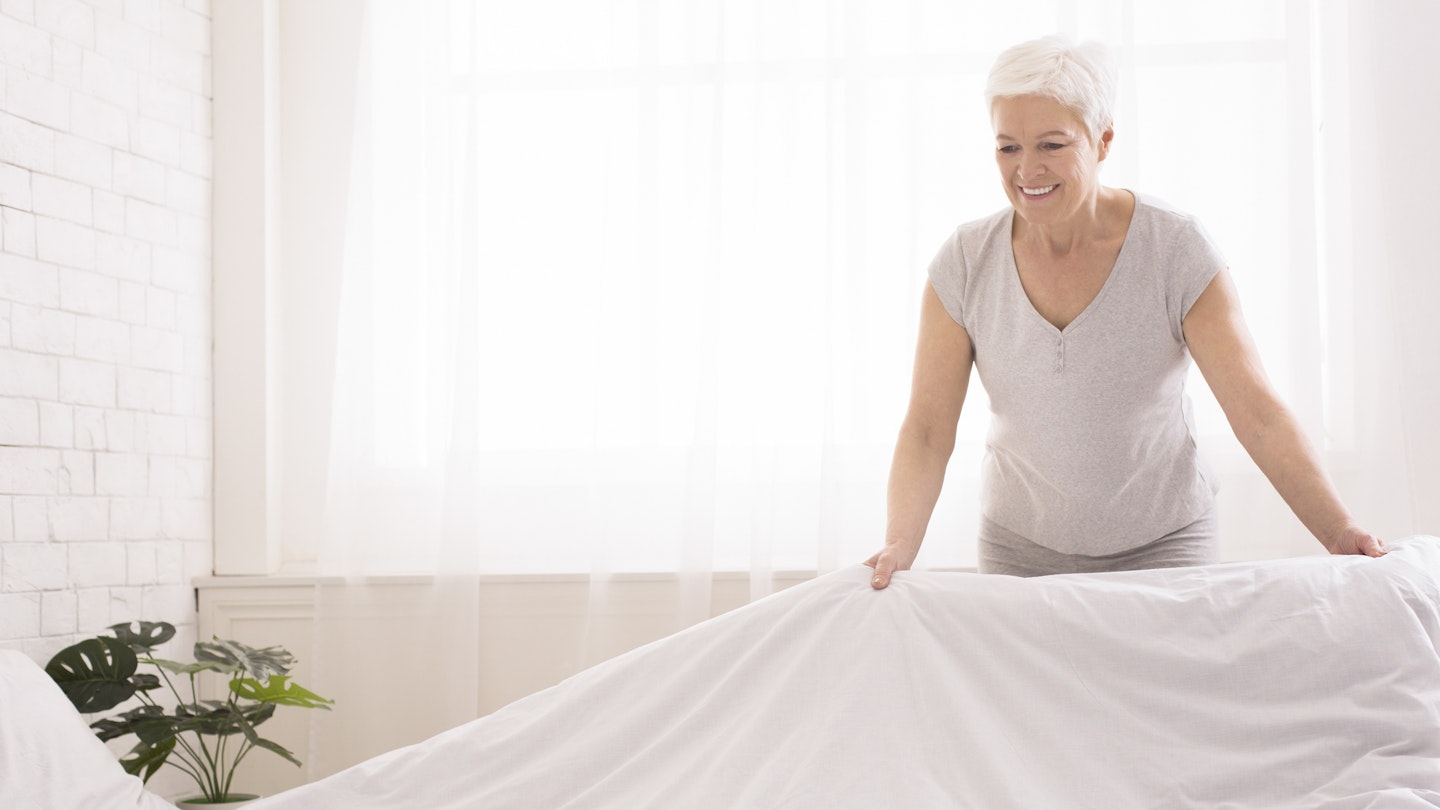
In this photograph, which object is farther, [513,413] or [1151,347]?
[513,413]

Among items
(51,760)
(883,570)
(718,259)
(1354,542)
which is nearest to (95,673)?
(51,760)

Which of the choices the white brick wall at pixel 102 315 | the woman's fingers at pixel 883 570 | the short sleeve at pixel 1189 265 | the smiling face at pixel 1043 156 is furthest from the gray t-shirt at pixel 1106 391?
the white brick wall at pixel 102 315

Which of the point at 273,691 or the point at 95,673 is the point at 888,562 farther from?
the point at 95,673

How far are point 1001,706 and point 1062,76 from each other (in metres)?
0.89

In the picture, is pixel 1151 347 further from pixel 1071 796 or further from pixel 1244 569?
pixel 1071 796

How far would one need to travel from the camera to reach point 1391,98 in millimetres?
2797

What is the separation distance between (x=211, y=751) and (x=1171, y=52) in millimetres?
2940

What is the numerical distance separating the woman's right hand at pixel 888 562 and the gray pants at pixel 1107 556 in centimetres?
23

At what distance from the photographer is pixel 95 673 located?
2.48 meters

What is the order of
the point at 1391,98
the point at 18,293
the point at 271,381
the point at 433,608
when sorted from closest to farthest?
the point at 18,293, the point at 1391,98, the point at 433,608, the point at 271,381

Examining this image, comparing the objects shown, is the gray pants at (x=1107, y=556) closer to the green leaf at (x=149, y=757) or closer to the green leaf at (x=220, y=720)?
the green leaf at (x=220, y=720)

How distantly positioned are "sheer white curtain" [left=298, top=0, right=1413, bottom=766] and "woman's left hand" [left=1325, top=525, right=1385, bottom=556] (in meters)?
1.20

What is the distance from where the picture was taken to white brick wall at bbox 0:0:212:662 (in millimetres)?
2549

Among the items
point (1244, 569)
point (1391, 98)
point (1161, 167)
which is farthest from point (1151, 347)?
point (1391, 98)
